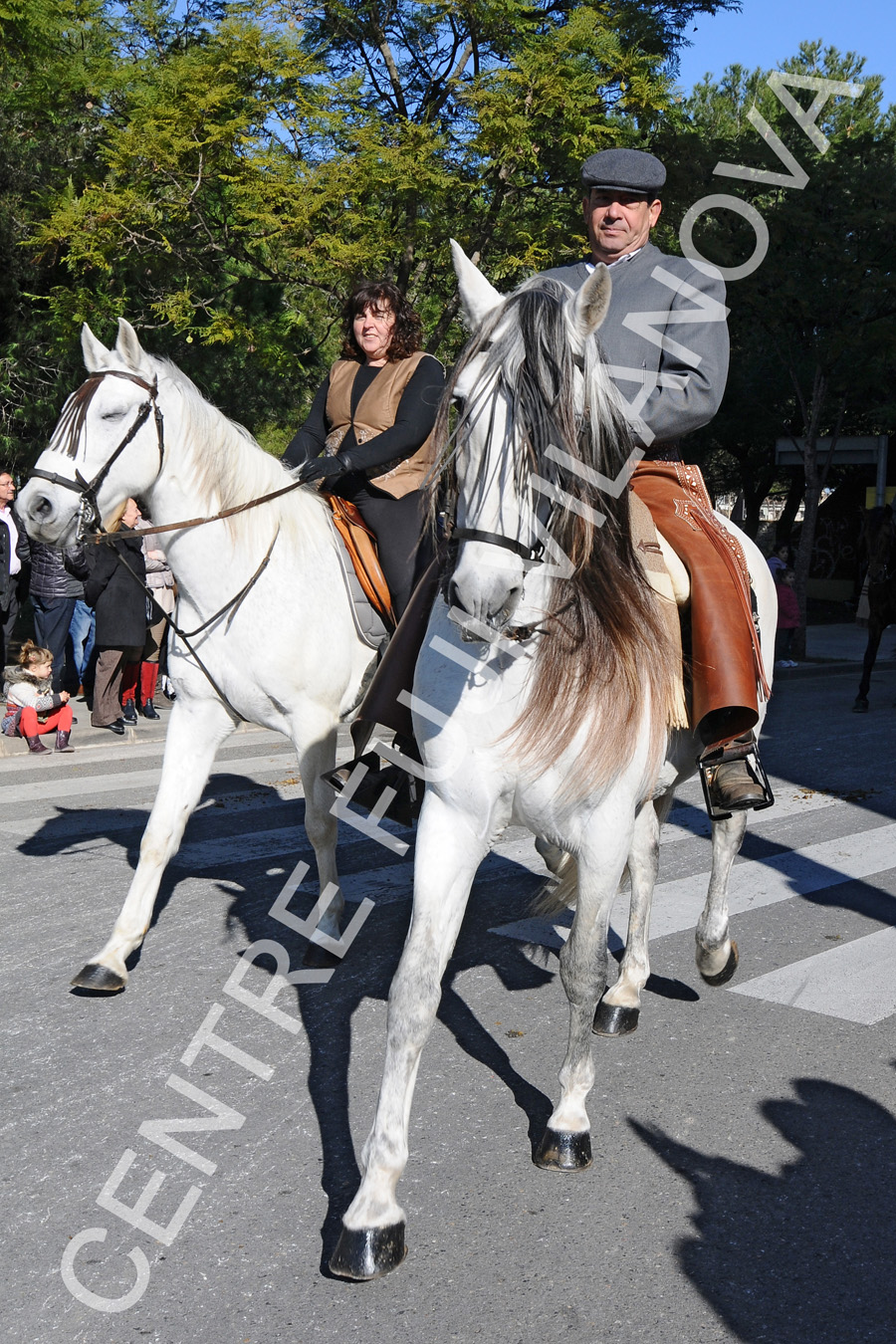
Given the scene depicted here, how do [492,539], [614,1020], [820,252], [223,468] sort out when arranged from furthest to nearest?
[820,252], [223,468], [614,1020], [492,539]

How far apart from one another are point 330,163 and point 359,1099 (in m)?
10.7

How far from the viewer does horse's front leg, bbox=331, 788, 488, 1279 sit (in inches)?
119

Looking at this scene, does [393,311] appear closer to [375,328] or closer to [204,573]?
Answer: [375,328]

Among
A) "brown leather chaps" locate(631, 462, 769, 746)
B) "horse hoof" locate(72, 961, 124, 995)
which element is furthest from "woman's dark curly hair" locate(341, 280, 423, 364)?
"horse hoof" locate(72, 961, 124, 995)

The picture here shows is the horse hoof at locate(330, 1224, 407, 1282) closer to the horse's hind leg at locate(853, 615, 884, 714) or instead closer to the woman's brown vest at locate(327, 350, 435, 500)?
the woman's brown vest at locate(327, 350, 435, 500)

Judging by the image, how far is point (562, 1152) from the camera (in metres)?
3.44

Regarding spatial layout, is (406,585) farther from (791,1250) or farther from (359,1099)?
(791,1250)

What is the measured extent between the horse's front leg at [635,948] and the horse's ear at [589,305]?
200 cm

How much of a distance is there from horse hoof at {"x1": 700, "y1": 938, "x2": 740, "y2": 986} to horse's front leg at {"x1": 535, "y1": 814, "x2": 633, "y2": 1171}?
1469 mm

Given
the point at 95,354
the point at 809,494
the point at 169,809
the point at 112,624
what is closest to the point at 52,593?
the point at 112,624

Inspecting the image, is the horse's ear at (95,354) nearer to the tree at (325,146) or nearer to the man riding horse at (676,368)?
the man riding horse at (676,368)

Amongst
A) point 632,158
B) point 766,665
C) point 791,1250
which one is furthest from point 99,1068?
point 632,158

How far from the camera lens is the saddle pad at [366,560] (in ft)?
17.7

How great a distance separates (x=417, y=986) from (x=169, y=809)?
6.91ft
